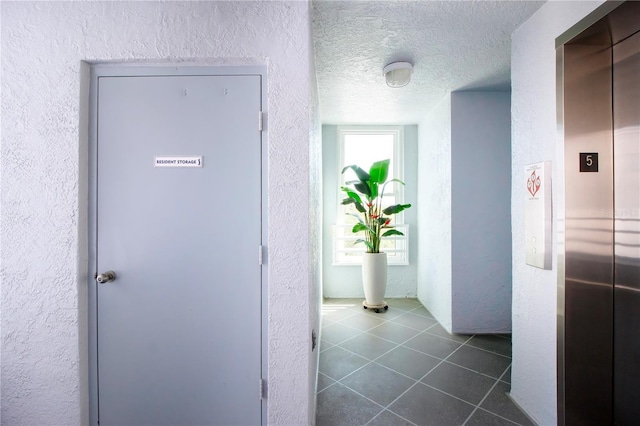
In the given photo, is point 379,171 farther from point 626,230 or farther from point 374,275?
point 626,230

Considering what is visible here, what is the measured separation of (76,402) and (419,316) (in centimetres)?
333

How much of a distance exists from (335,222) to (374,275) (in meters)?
1.07

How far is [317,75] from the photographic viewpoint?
101 inches

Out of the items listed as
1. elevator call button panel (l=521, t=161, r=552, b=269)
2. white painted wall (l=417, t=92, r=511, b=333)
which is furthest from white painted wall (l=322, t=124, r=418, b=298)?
elevator call button panel (l=521, t=161, r=552, b=269)

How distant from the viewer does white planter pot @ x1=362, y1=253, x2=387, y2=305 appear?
11.6ft

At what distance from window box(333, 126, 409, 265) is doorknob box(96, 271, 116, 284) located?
9.92ft

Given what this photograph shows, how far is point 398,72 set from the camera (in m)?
2.33

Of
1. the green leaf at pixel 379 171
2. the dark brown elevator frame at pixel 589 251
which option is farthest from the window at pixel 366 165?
the dark brown elevator frame at pixel 589 251

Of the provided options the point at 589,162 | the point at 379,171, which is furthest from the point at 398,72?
the point at 589,162

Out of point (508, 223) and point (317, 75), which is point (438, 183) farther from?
point (317, 75)

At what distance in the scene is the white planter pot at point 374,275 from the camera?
140 inches

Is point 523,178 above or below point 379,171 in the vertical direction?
below

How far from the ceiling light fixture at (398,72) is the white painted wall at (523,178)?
0.76m

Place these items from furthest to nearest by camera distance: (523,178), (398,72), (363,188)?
(363,188) < (398,72) < (523,178)
